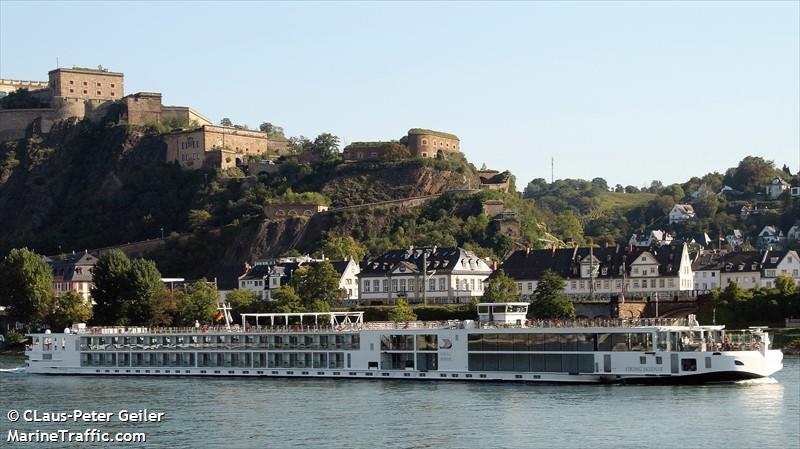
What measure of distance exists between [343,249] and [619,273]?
30611 millimetres

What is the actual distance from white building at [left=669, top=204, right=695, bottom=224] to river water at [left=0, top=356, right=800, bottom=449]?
95.8 metres

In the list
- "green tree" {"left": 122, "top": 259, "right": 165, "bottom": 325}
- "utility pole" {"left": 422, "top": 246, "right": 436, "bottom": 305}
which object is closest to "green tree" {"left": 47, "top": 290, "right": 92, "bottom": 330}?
"green tree" {"left": 122, "top": 259, "right": 165, "bottom": 325}

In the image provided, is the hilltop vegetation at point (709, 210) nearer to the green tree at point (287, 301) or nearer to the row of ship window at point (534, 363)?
the green tree at point (287, 301)

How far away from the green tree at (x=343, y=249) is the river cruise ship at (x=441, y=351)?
41189 millimetres

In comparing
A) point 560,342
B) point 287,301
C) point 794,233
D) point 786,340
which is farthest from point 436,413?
point 794,233

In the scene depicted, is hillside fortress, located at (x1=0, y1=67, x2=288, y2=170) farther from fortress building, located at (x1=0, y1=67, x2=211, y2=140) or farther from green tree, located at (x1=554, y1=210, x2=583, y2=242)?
green tree, located at (x1=554, y1=210, x2=583, y2=242)

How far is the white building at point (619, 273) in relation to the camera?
94562 millimetres

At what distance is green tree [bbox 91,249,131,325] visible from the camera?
9240 centimetres

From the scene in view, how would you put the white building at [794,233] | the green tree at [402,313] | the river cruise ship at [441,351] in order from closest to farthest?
the river cruise ship at [441,351]
the green tree at [402,313]
the white building at [794,233]

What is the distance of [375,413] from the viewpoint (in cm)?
4981

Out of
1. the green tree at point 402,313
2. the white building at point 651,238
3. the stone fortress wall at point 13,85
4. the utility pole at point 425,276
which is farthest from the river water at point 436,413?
the stone fortress wall at point 13,85

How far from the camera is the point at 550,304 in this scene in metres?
82.0

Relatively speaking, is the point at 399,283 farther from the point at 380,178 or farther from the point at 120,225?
the point at 120,225

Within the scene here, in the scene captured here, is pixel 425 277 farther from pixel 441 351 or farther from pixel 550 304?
pixel 441 351
